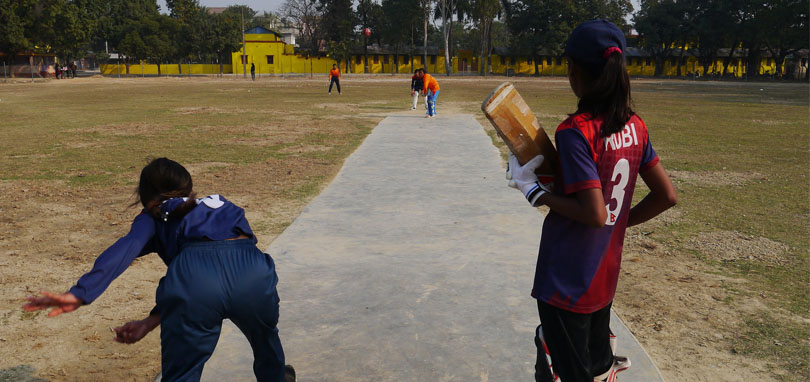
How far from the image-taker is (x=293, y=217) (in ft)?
22.5

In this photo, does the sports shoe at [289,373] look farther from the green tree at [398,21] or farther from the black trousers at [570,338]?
the green tree at [398,21]

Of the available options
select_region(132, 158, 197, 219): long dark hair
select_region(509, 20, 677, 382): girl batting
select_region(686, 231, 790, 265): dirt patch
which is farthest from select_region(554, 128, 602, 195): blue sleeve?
select_region(686, 231, 790, 265): dirt patch

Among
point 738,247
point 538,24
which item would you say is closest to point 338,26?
point 538,24

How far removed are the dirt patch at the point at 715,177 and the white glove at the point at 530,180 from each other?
7711 mm

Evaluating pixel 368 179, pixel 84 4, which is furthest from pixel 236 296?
pixel 84 4

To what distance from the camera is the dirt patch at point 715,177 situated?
30.1ft

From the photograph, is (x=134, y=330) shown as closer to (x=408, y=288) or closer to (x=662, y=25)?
(x=408, y=288)

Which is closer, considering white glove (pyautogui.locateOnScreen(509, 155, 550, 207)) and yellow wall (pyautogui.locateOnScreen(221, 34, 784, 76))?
white glove (pyautogui.locateOnScreen(509, 155, 550, 207))

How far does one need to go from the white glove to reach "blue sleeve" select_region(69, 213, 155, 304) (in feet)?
4.64

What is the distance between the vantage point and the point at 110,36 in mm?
75000

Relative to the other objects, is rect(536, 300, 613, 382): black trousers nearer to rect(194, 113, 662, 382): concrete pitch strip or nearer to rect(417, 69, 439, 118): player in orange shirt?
rect(194, 113, 662, 382): concrete pitch strip

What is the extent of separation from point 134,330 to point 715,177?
9195mm

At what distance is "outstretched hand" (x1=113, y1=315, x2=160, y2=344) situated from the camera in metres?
2.54

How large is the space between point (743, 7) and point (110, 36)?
71.2 m
